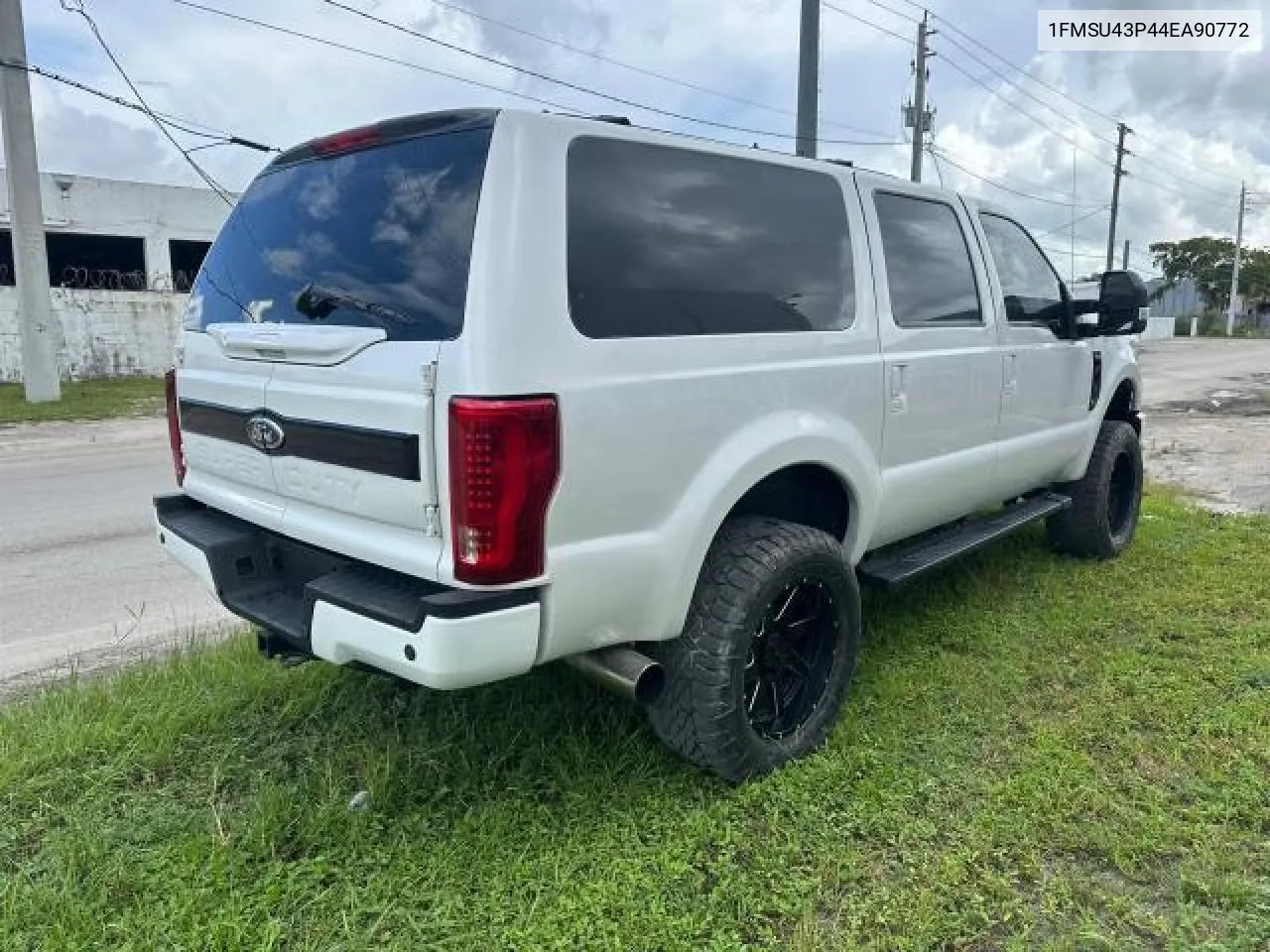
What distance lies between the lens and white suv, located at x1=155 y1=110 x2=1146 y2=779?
227 centimetres

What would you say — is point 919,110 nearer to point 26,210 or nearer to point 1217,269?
point 26,210

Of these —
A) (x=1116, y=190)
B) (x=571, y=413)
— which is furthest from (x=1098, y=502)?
(x=1116, y=190)

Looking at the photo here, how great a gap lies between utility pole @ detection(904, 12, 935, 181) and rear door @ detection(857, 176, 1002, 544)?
824 inches

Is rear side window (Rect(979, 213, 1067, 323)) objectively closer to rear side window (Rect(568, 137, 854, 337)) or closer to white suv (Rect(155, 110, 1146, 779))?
white suv (Rect(155, 110, 1146, 779))

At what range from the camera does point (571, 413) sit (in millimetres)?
2295

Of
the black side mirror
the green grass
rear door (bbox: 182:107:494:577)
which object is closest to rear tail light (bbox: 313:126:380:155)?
rear door (bbox: 182:107:494:577)

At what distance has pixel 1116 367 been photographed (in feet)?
17.3

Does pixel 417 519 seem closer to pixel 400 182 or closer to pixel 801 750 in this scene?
pixel 400 182

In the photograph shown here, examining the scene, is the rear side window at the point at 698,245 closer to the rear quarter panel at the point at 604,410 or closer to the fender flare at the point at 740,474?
the rear quarter panel at the point at 604,410

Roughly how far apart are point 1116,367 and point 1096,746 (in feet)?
9.52

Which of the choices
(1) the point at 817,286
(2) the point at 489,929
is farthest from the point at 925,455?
(2) the point at 489,929

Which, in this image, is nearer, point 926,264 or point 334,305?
point 334,305

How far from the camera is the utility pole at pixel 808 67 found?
13.2 metres

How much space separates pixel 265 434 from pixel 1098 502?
434cm
